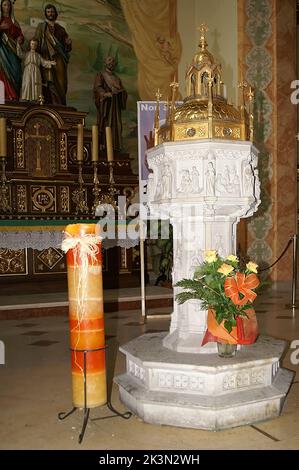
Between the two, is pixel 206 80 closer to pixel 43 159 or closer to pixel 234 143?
pixel 234 143

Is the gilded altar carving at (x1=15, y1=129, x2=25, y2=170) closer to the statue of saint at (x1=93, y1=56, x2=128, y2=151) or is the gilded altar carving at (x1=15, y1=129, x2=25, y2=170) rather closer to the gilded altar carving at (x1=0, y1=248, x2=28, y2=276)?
the gilded altar carving at (x1=0, y1=248, x2=28, y2=276)

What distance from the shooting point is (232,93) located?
9.87 metres

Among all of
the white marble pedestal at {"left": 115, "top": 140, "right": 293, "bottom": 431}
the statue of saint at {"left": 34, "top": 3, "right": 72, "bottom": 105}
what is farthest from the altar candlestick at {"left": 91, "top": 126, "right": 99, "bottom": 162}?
the white marble pedestal at {"left": 115, "top": 140, "right": 293, "bottom": 431}

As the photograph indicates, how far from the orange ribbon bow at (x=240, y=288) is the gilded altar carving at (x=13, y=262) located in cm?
565

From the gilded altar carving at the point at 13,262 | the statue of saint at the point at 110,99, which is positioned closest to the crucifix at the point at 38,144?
the gilded altar carving at the point at 13,262

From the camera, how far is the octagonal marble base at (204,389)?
9.53ft

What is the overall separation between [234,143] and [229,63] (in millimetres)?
7107

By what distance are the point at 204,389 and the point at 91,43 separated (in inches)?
351

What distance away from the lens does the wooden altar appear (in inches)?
324

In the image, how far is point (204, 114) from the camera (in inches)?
131

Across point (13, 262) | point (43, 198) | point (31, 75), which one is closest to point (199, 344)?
point (13, 262)

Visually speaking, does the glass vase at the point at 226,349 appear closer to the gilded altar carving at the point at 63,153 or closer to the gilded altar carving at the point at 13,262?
the gilded altar carving at the point at 13,262

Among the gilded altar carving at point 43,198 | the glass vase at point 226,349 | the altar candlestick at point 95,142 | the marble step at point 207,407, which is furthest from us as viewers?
the gilded altar carving at point 43,198
